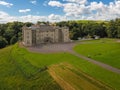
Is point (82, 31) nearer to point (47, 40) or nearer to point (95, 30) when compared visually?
point (95, 30)

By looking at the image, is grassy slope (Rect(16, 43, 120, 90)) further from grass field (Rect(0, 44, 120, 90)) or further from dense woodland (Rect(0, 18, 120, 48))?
dense woodland (Rect(0, 18, 120, 48))

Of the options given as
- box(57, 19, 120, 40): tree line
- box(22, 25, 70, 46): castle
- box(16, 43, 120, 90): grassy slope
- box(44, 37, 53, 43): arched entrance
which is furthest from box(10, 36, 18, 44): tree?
box(16, 43, 120, 90): grassy slope

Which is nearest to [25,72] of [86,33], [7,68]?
[7,68]

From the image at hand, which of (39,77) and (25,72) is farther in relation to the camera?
(25,72)

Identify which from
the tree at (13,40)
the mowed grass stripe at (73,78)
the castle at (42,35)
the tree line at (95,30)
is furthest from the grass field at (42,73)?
the tree line at (95,30)

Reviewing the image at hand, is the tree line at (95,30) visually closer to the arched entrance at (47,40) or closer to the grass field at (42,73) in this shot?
the arched entrance at (47,40)

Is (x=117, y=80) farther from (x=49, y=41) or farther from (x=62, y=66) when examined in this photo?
(x=49, y=41)
